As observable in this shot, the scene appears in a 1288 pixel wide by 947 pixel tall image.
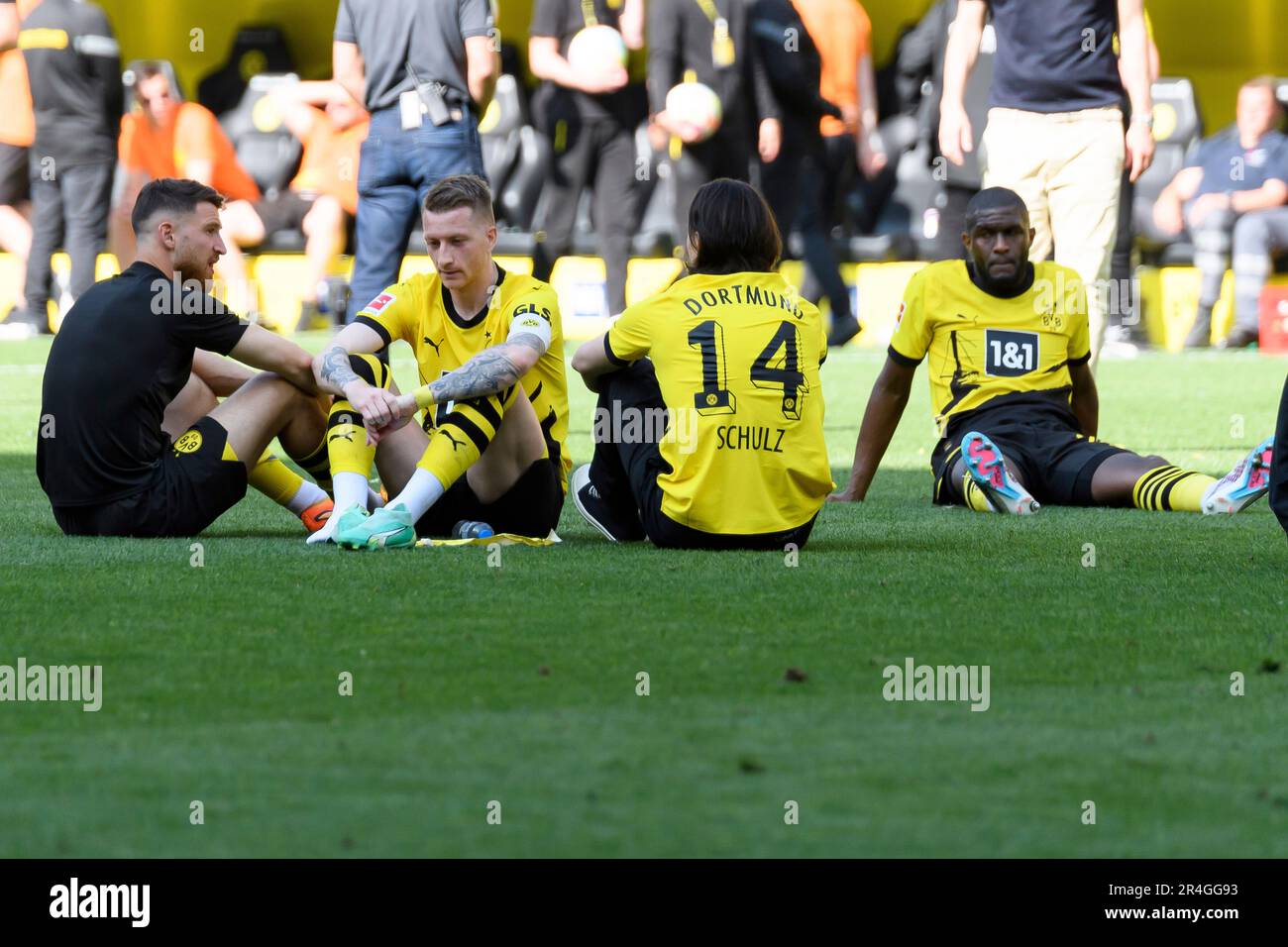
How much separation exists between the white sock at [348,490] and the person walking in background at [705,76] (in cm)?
892

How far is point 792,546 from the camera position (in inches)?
221

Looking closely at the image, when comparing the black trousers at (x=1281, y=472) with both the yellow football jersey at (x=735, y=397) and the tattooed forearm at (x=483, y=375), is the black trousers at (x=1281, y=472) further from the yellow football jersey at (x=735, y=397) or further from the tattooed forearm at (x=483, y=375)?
the tattooed forearm at (x=483, y=375)

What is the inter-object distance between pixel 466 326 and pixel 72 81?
10675 mm

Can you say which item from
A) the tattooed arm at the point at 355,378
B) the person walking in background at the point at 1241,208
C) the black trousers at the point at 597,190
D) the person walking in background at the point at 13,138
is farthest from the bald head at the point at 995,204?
the person walking in background at the point at 13,138

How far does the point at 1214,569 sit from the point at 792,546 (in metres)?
1.02

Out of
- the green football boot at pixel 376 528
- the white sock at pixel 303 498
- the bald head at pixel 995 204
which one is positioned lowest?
the green football boot at pixel 376 528

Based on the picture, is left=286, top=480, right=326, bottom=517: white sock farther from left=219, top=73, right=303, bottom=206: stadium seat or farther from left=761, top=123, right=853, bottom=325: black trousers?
left=219, top=73, right=303, bottom=206: stadium seat

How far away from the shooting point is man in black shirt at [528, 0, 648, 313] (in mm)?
14945

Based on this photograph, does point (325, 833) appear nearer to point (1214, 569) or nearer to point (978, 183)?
point (1214, 569)

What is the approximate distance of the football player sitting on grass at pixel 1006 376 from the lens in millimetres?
6938
